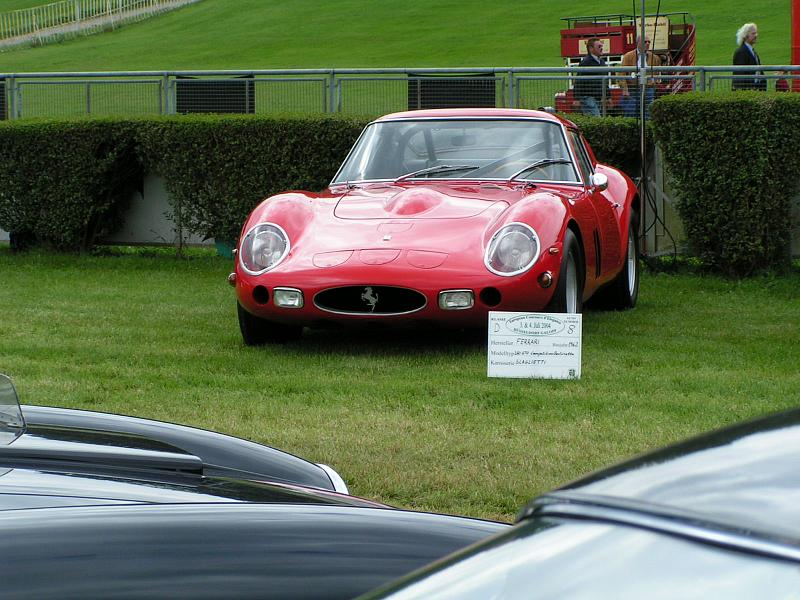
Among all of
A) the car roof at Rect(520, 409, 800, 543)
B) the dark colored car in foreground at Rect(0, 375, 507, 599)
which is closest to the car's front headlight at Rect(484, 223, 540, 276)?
the dark colored car in foreground at Rect(0, 375, 507, 599)

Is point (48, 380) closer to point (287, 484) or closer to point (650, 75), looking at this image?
point (287, 484)

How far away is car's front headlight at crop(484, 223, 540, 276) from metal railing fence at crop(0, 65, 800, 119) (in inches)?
252

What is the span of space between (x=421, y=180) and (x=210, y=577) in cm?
615

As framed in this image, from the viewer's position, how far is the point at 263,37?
5394 cm

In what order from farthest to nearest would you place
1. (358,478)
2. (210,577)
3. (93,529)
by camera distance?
(358,478), (93,529), (210,577)

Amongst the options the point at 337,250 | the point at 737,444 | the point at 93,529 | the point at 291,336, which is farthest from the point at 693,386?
the point at 737,444

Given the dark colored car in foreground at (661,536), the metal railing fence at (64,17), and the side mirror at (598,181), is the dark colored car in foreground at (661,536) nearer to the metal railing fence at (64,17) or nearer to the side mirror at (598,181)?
the side mirror at (598,181)

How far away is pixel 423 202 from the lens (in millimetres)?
7375

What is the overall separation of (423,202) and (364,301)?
2.73ft

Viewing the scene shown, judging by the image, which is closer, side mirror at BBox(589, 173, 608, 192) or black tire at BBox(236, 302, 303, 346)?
black tire at BBox(236, 302, 303, 346)

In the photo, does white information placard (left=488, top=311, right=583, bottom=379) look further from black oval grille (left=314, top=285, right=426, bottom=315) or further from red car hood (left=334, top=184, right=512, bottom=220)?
red car hood (left=334, top=184, right=512, bottom=220)

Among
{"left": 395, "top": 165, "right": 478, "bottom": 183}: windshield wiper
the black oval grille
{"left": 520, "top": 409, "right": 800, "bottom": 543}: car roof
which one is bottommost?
the black oval grille

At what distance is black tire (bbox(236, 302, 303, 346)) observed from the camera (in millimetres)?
7411

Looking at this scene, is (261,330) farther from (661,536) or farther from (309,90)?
(309,90)
